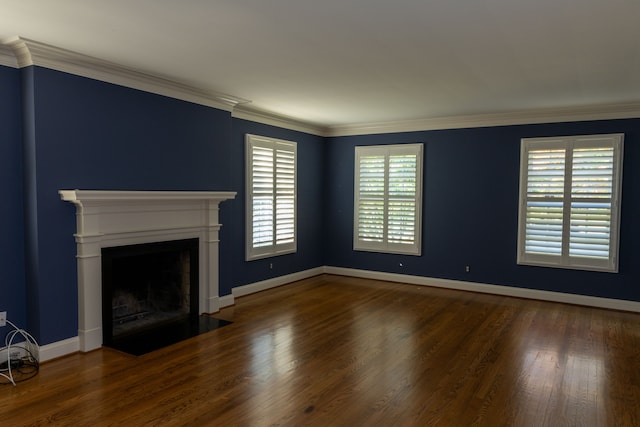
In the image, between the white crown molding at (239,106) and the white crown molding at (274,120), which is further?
the white crown molding at (274,120)

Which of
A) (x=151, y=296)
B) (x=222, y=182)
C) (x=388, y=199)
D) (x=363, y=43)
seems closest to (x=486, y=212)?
(x=388, y=199)

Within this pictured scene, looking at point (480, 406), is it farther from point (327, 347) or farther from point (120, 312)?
point (120, 312)

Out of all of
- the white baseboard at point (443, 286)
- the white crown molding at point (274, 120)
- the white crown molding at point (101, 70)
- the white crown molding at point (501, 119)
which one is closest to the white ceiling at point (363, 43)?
the white crown molding at point (101, 70)

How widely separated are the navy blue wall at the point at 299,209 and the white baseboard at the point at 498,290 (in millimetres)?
770

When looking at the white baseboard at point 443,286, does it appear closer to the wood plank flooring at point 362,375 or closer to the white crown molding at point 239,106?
the wood plank flooring at point 362,375

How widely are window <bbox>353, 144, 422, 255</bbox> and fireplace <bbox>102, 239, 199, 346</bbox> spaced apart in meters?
3.17

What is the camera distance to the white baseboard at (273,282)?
237 inches

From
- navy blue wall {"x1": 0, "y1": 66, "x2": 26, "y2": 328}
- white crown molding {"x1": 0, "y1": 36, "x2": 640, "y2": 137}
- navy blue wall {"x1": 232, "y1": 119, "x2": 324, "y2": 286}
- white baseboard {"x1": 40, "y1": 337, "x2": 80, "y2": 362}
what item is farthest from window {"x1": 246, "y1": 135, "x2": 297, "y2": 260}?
navy blue wall {"x1": 0, "y1": 66, "x2": 26, "y2": 328}

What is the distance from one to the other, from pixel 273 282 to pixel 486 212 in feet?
10.5

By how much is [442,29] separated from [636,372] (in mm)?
3088

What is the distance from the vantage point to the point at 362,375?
3.51 metres

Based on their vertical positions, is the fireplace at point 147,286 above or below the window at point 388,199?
below

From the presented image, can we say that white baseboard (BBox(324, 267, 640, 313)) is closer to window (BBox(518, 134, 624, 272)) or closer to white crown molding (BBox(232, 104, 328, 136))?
window (BBox(518, 134, 624, 272))

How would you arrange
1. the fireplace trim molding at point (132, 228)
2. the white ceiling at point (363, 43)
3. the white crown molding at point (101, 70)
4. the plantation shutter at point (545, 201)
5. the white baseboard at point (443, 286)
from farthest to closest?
the plantation shutter at point (545, 201), the white baseboard at point (443, 286), the fireplace trim molding at point (132, 228), the white crown molding at point (101, 70), the white ceiling at point (363, 43)
